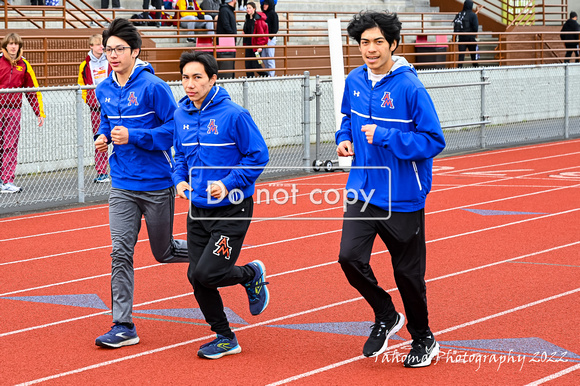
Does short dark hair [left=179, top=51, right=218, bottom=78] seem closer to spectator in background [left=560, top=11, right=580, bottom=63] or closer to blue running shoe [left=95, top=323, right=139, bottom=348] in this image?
blue running shoe [left=95, top=323, right=139, bottom=348]

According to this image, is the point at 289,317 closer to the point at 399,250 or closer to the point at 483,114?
the point at 399,250

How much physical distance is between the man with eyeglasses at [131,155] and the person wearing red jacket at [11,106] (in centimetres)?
687

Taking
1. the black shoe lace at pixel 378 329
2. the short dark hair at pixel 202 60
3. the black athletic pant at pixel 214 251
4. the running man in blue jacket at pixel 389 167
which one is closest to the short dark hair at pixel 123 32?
the short dark hair at pixel 202 60

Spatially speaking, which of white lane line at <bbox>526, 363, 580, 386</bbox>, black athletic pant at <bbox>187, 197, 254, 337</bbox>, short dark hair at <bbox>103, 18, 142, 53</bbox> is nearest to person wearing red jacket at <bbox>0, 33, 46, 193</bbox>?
short dark hair at <bbox>103, 18, 142, 53</bbox>

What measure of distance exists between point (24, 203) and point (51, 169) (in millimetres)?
1374

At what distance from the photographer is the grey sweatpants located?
5898 millimetres

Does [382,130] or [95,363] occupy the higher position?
[382,130]

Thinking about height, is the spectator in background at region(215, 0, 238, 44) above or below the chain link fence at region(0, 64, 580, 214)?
above

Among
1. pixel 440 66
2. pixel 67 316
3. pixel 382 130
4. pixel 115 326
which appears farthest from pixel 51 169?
pixel 440 66

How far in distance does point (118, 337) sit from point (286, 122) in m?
10.3

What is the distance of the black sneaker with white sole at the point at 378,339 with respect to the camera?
17.5 feet

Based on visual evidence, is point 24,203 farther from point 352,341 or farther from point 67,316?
point 352,341

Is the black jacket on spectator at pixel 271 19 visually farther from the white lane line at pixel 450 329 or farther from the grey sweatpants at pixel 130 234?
the grey sweatpants at pixel 130 234

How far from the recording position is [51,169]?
13484mm
